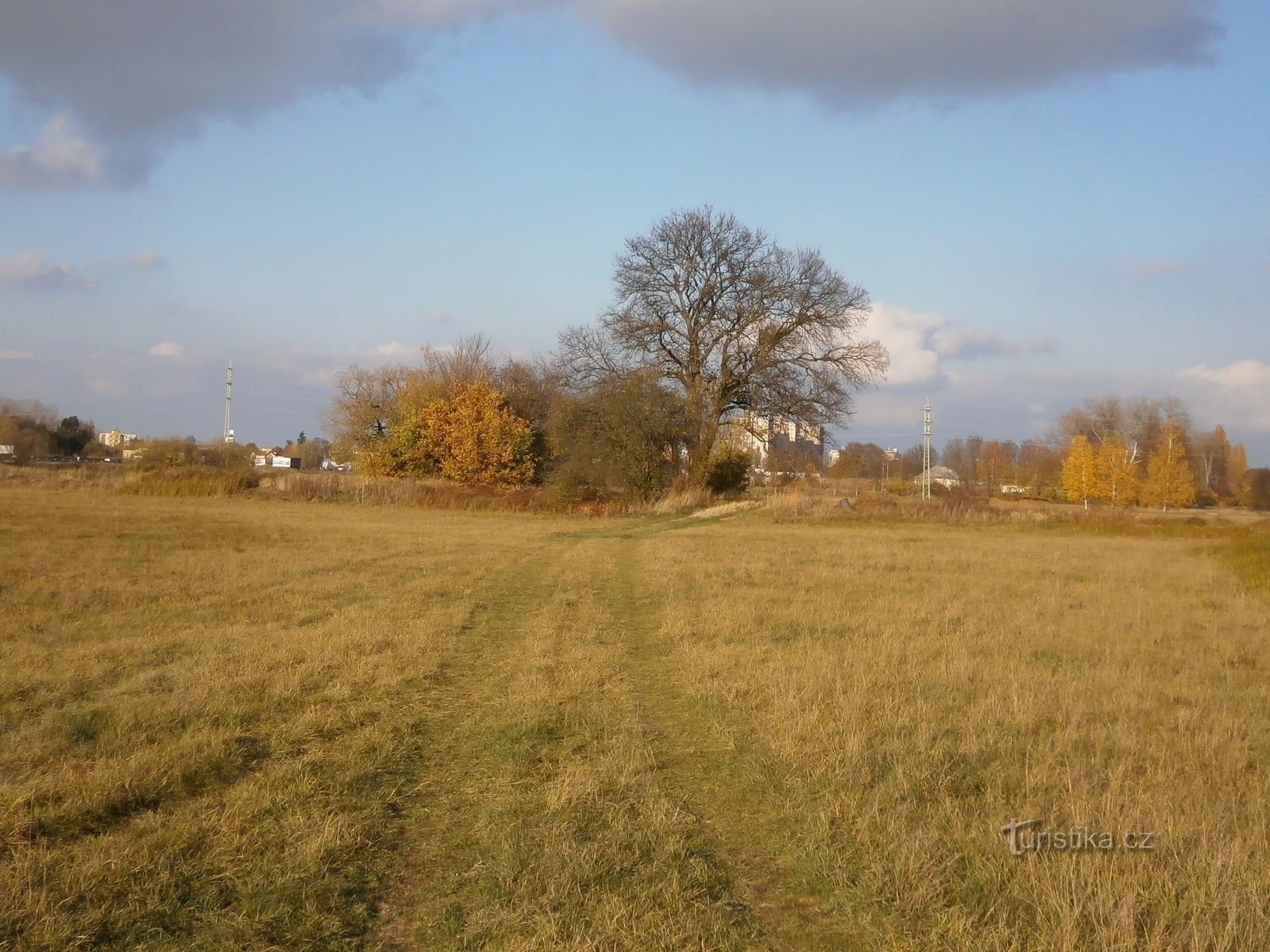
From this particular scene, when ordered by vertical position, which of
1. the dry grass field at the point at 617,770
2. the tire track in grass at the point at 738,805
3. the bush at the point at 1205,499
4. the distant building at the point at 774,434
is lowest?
the tire track in grass at the point at 738,805

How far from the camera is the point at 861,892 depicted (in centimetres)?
410

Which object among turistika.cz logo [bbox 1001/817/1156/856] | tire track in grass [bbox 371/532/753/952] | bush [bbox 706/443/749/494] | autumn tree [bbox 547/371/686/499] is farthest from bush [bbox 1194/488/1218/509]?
turistika.cz logo [bbox 1001/817/1156/856]

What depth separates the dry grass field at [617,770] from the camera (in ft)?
12.6

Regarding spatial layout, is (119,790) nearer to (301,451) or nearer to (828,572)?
(828,572)

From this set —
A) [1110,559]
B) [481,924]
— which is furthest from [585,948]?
[1110,559]

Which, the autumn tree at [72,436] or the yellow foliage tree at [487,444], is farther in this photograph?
the autumn tree at [72,436]

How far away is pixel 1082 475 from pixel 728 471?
36.1 m

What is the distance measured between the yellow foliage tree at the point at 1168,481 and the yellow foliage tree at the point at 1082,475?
465 centimetres

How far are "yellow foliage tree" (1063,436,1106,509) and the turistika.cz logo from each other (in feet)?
221

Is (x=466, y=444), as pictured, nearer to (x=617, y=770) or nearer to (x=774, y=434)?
(x=774, y=434)

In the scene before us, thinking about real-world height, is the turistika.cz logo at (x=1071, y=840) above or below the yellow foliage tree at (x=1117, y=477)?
below

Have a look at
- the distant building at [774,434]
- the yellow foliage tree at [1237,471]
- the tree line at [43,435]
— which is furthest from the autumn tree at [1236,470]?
the tree line at [43,435]

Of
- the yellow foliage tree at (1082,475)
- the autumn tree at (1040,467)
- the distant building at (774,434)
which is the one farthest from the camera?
the autumn tree at (1040,467)

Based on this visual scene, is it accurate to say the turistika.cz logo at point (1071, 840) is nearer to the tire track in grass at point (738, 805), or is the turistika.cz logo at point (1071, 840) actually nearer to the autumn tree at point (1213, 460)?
the tire track in grass at point (738, 805)
